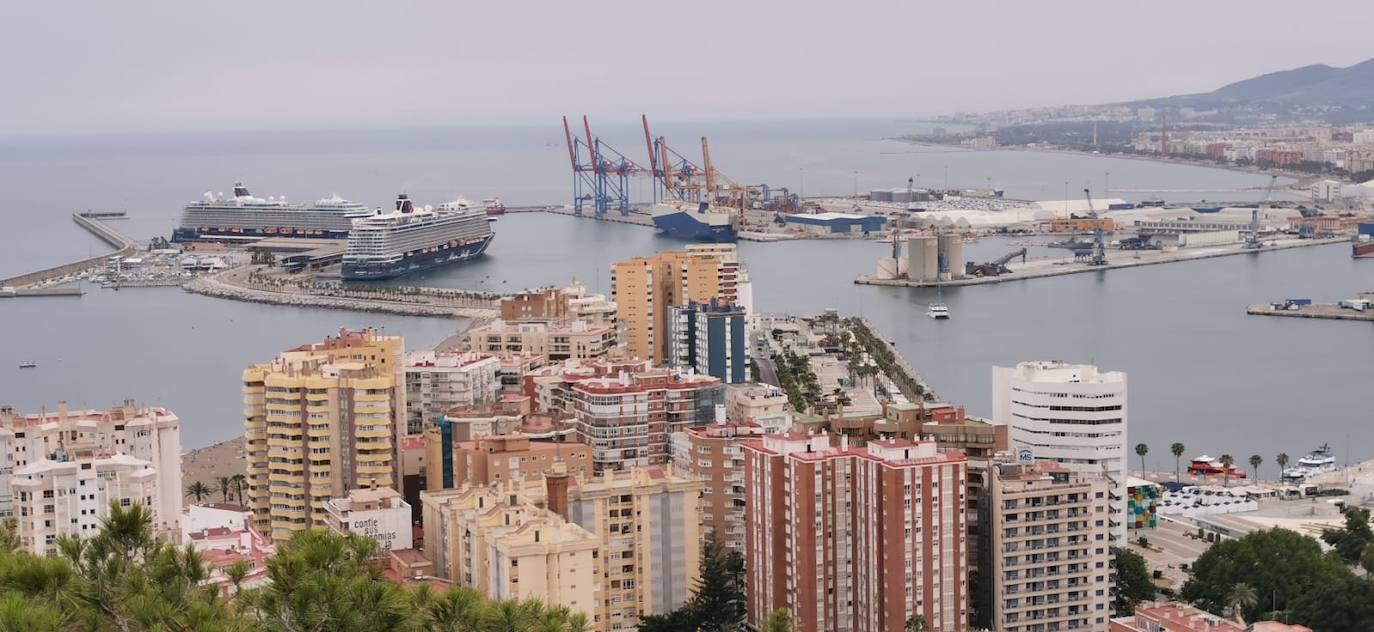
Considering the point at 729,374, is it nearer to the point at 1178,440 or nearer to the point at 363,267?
the point at 1178,440

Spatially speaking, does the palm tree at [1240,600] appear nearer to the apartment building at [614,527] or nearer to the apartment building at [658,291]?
the apartment building at [614,527]

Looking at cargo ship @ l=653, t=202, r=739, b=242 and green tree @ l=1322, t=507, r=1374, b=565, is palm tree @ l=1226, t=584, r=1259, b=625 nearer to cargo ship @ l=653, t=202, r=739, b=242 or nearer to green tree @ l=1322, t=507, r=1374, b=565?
green tree @ l=1322, t=507, r=1374, b=565

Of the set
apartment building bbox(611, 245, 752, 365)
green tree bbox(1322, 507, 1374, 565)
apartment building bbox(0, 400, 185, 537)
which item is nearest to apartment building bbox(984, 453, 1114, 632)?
green tree bbox(1322, 507, 1374, 565)

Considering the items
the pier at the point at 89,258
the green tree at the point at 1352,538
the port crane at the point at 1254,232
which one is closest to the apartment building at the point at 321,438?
the green tree at the point at 1352,538

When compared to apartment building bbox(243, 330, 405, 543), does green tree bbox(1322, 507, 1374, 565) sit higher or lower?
lower

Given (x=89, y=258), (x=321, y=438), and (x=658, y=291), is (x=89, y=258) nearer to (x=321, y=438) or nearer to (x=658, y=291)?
(x=658, y=291)

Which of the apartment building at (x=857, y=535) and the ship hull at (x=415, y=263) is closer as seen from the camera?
the apartment building at (x=857, y=535)
